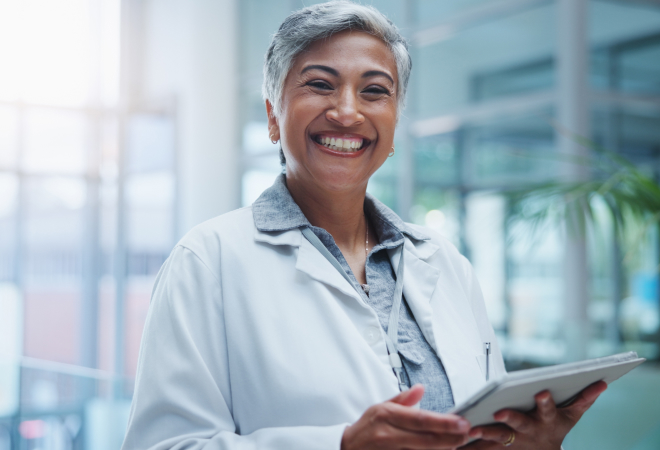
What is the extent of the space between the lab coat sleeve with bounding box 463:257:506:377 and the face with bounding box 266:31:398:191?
1.17 ft

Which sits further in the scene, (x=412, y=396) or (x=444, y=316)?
(x=444, y=316)

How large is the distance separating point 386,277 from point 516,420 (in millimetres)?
402

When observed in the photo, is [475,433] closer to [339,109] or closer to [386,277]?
[386,277]

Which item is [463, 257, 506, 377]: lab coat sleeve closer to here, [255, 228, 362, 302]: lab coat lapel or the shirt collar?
the shirt collar

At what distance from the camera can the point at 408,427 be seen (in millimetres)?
768

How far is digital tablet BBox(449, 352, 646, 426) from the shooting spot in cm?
73

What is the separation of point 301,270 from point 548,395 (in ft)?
1.42

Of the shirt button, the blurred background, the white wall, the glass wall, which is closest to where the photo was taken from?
the shirt button

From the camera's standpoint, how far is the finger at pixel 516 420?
83 cm

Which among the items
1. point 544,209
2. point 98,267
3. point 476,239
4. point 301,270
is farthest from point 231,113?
point 301,270

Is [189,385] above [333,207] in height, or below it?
below

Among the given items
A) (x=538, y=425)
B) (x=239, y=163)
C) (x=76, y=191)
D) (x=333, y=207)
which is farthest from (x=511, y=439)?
(x=76, y=191)

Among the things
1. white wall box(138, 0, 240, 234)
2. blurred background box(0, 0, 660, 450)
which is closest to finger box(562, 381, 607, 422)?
blurred background box(0, 0, 660, 450)

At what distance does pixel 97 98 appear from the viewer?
749 centimetres
